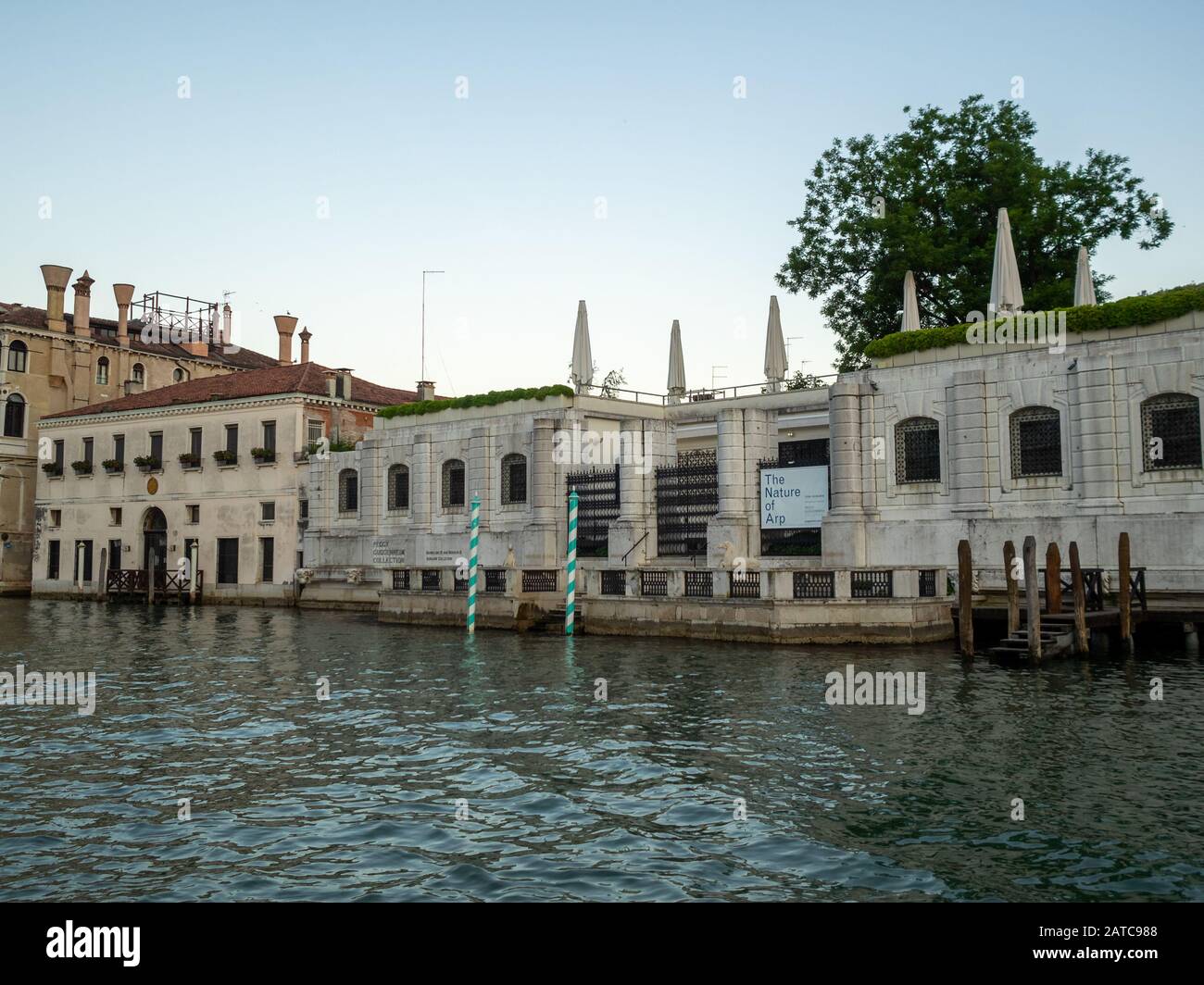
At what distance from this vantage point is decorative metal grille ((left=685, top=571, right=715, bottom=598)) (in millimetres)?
26781

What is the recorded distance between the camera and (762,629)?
25203mm

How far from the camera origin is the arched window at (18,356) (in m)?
55.1

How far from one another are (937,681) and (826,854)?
10614 mm

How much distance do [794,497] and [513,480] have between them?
11532 millimetres

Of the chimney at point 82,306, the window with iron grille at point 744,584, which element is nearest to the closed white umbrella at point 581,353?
the window with iron grille at point 744,584

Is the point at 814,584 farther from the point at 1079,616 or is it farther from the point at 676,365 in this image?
the point at 676,365

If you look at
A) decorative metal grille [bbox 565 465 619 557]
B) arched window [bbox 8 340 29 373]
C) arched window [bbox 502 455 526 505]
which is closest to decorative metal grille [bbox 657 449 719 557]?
decorative metal grille [bbox 565 465 619 557]

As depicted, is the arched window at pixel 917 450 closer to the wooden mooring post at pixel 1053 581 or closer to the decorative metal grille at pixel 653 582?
the wooden mooring post at pixel 1053 581

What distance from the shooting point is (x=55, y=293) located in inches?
2238

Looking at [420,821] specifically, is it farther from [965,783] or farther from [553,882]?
[965,783]

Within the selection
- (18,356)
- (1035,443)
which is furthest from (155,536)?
(1035,443)

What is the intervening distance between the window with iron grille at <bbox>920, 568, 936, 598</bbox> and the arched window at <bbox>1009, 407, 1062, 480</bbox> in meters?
4.20

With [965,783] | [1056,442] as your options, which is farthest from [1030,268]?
[965,783]

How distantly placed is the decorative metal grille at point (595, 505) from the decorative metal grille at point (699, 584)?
25.3ft
